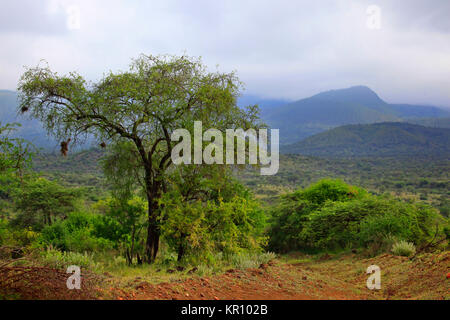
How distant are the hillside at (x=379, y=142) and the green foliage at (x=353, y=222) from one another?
13017 centimetres

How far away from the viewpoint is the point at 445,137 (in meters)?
157

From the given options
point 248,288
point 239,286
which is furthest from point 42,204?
point 248,288

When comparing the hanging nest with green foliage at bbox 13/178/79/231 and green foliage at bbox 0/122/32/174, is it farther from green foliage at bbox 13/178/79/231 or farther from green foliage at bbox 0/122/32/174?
green foliage at bbox 13/178/79/231

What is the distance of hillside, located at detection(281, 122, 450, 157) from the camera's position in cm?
Answer: 14612

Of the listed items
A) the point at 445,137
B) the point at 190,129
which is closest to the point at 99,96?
the point at 190,129

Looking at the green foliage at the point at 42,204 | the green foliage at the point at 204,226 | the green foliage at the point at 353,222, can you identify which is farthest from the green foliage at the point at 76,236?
the green foliage at the point at 353,222

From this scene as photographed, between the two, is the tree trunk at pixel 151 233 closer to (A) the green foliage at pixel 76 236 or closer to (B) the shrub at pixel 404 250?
(A) the green foliage at pixel 76 236

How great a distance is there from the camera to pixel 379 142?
531 ft

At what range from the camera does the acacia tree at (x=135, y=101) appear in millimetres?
11336

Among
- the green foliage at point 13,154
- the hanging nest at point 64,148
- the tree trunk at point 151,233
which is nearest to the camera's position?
the green foliage at point 13,154

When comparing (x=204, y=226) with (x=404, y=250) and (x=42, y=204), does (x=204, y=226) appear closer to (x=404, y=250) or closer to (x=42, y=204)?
(x=404, y=250)

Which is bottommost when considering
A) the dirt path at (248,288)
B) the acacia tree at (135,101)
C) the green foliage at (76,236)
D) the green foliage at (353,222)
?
the green foliage at (76,236)
